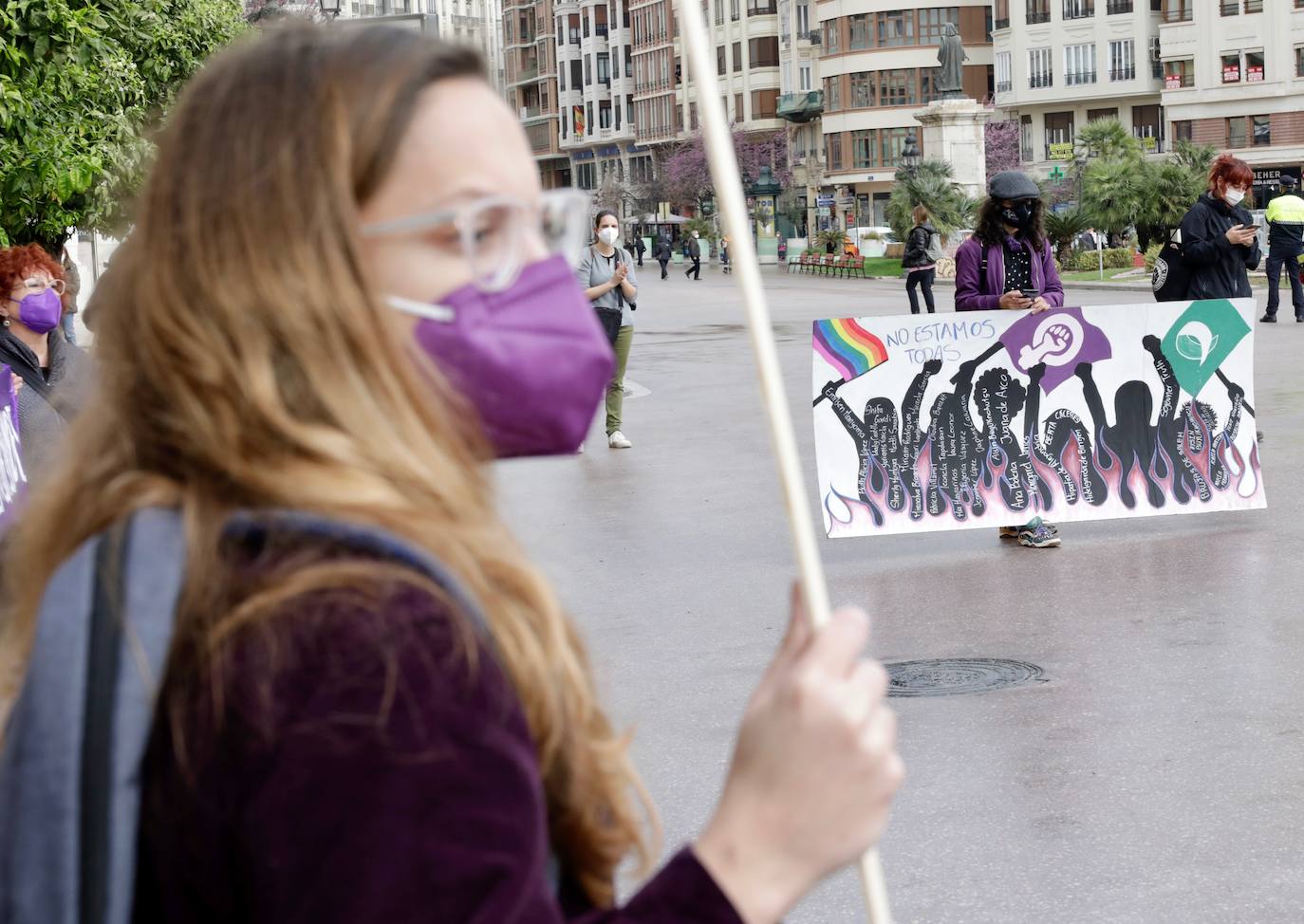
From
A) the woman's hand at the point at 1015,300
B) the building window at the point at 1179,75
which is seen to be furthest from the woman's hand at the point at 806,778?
the building window at the point at 1179,75

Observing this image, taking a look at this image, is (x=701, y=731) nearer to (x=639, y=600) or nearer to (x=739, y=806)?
(x=639, y=600)

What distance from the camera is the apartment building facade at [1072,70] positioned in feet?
285

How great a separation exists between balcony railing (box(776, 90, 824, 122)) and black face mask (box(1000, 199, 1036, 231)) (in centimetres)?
9546

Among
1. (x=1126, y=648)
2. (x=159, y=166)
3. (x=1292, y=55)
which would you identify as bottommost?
(x=1126, y=648)

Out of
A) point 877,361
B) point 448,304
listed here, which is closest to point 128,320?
point 448,304

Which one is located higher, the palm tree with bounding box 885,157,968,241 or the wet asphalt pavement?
the palm tree with bounding box 885,157,968,241

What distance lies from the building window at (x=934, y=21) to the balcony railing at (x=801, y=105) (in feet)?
23.1

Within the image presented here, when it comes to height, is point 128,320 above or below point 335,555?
above

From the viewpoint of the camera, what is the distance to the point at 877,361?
402 inches

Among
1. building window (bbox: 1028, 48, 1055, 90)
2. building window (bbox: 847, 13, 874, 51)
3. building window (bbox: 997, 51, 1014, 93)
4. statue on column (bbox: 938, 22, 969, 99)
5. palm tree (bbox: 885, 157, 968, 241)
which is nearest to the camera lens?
palm tree (bbox: 885, 157, 968, 241)

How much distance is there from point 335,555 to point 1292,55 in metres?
81.4

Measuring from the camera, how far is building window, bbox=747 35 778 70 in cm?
11294

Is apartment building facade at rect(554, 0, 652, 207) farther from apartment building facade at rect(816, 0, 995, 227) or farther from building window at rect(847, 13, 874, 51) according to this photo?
building window at rect(847, 13, 874, 51)

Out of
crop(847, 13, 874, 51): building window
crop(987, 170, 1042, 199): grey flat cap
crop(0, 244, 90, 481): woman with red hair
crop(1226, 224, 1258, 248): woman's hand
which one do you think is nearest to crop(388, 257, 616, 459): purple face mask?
crop(0, 244, 90, 481): woman with red hair
